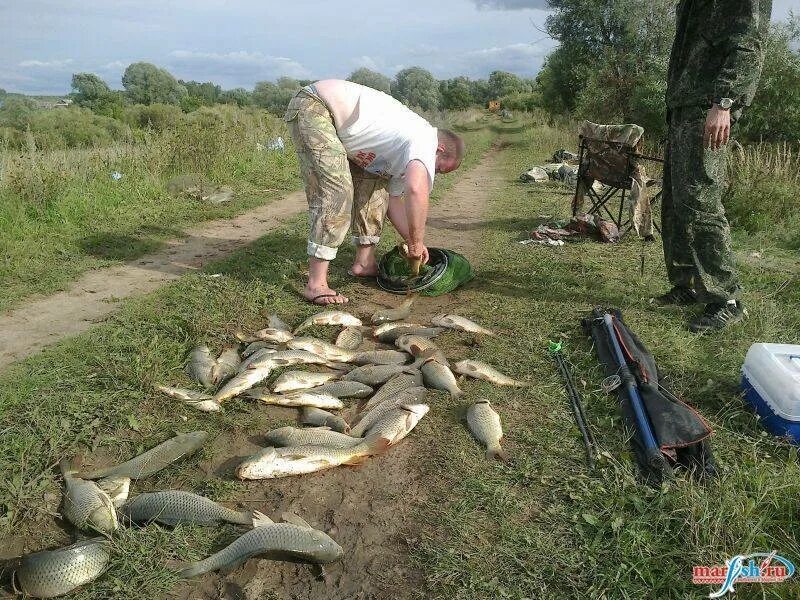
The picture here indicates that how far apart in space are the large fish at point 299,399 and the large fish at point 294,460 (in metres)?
0.55

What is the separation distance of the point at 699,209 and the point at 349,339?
2.67 m

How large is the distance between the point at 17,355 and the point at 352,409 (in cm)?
222

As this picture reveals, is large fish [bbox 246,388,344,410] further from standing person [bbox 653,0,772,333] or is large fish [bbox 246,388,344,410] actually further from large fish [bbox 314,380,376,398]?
standing person [bbox 653,0,772,333]

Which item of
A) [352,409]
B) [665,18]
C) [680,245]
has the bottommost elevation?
[352,409]

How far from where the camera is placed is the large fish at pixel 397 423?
2822mm

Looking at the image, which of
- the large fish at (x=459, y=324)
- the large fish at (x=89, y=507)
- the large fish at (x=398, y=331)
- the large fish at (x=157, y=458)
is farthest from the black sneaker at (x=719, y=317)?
the large fish at (x=89, y=507)

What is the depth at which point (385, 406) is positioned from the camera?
311cm

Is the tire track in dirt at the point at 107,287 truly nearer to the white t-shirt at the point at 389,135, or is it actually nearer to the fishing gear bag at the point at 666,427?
the white t-shirt at the point at 389,135

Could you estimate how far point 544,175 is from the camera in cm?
1252

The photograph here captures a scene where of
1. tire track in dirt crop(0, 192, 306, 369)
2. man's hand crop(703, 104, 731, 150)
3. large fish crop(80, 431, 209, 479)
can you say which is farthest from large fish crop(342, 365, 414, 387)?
man's hand crop(703, 104, 731, 150)

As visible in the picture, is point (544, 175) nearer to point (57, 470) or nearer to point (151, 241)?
point (151, 241)

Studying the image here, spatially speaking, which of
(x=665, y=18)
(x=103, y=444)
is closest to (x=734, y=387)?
(x=103, y=444)

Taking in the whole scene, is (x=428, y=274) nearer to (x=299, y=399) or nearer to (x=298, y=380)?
(x=298, y=380)

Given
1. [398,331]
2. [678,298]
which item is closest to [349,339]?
[398,331]
